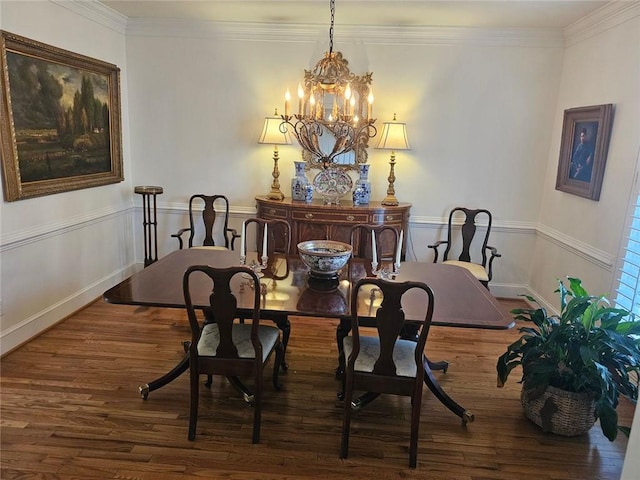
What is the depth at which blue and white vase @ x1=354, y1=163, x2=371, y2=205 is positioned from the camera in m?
4.15

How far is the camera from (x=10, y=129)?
9.52ft

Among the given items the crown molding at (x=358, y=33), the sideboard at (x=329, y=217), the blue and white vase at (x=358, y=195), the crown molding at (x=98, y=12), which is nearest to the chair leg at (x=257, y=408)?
the sideboard at (x=329, y=217)

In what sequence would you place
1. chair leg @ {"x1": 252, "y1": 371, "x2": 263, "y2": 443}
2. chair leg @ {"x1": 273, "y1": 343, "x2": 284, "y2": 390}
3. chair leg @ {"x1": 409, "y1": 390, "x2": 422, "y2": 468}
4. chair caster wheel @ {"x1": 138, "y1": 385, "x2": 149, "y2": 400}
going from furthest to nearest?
Result: chair leg @ {"x1": 273, "y1": 343, "x2": 284, "y2": 390} < chair caster wheel @ {"x1": 138, "y1": 385, "x2": 149, "y2": 400} < chair leg @ {"x1": 252, "y1": 371, "x2": 263, "y2": 443} < chair leg @ {"x1": 409, "y1": 390, "x2": 422, "y2": 468}

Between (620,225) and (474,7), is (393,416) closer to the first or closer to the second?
(620,225)

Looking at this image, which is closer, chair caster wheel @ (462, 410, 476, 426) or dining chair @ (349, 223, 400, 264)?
chair caster wheel @ (462, 410, 476, 426)

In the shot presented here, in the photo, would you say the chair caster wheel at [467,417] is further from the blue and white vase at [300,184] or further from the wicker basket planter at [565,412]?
the blue and white vase at [300,184]

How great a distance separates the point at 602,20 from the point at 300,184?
280 centimetres

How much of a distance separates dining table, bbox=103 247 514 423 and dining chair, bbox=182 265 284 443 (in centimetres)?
8

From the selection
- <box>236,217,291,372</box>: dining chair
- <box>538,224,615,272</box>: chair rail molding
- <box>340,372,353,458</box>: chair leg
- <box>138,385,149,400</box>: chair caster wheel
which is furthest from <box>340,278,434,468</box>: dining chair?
<box>538,224,615,272</box>: chair rail molding

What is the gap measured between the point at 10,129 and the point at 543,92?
14.5ft

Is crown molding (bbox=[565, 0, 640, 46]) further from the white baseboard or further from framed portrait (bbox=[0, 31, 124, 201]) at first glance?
the white baseboard

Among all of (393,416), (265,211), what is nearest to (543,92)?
(265,211)

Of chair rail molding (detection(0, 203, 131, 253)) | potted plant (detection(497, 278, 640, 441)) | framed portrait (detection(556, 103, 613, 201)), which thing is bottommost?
potted plant (detection(497, 278, 640, 441))

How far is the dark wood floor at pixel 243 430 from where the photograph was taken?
6.88 feet
